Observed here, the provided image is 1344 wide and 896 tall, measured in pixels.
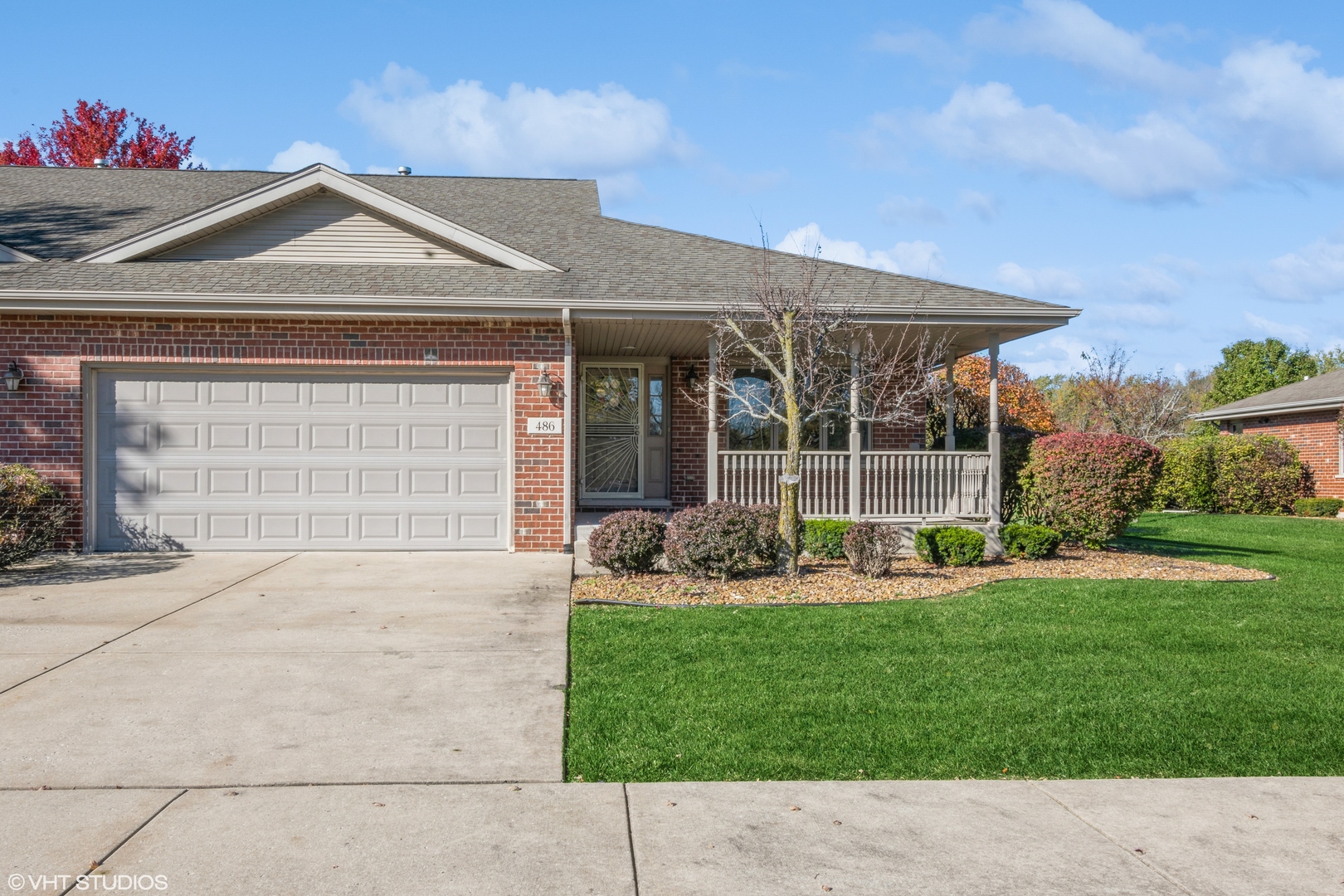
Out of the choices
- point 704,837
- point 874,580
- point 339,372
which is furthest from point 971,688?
point 339,372

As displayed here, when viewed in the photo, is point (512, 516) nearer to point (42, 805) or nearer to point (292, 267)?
point (292, 267)

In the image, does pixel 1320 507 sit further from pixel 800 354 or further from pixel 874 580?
pixel 874 580

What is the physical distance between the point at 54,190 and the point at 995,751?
52.9 feet

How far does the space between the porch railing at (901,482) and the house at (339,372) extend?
4 centimetres

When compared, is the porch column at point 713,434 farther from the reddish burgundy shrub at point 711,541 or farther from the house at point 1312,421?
the house at point 1312,421

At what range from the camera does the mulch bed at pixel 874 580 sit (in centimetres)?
859

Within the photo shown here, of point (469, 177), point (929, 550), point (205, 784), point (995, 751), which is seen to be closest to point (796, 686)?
point (995, 751)

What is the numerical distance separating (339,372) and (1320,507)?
2051cm

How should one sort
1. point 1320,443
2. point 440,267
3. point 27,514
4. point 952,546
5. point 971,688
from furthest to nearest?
point 1320,443
point 440,267
point 952,546
point 27,514
point 971,688

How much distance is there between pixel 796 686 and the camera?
18.9 ft

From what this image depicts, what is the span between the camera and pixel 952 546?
416 inches

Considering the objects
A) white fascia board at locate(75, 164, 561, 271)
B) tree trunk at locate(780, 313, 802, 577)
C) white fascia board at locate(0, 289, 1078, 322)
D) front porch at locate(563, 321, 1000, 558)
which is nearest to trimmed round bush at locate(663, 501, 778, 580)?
tree trunk at locate(780, 313, 802, 577)

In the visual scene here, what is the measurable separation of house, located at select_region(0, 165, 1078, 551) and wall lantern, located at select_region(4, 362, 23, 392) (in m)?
0.03

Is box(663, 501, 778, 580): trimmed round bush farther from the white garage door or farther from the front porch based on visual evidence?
the front porch
